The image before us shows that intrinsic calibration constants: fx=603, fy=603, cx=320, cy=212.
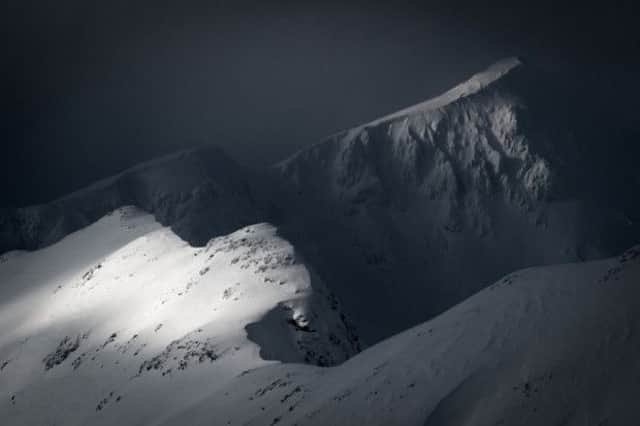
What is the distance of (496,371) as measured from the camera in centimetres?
2458

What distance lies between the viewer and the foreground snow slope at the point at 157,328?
44.2 meters

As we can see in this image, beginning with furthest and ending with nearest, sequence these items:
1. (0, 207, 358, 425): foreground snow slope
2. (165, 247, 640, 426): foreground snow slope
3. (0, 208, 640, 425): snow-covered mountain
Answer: (0, 207, 358, 425): foreground snow slope
(0, 208, 640, 425): snow-covered mountain
(165, 247, 640, 426): foreground snow slope

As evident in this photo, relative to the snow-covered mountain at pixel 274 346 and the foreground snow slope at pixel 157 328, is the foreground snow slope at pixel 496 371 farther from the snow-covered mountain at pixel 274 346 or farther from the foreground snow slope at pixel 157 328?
the foreground snow slope at pixel 157 328

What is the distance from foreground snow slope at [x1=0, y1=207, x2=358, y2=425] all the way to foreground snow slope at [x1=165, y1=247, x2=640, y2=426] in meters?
6.46

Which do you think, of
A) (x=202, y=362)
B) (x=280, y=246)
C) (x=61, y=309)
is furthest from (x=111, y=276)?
(x=202, y=362)

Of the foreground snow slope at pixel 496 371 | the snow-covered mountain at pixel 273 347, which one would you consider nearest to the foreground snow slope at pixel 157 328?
the snow-covered mountain at pixel 273 347

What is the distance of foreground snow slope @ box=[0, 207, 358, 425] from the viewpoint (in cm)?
4419

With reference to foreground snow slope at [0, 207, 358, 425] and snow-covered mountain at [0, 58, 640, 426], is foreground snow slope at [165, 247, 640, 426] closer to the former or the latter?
snow-covered mountain at [0, 58, 640, 426]

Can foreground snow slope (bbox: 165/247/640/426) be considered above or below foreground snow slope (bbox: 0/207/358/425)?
above

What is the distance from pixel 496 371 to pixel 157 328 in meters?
Result: 36.0

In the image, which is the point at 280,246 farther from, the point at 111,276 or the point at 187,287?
the point at 111,276

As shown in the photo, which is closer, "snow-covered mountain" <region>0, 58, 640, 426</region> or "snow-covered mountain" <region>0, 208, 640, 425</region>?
"snow-covered mountain" <region>0, 208, 640, 425</region>

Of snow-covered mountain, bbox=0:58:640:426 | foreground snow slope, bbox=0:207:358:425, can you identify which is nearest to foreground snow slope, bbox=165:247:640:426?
snow-covered mountain, bbox=0:58:640:426

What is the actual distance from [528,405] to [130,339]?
4132 centimetres
